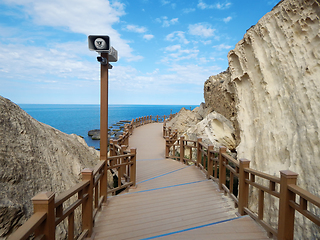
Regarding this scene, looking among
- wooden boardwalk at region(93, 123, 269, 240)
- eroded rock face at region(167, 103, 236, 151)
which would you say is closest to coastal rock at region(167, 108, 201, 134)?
eroded rock face at region(167, 103, 236, 151)

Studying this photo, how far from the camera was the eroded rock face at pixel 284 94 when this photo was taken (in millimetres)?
4379

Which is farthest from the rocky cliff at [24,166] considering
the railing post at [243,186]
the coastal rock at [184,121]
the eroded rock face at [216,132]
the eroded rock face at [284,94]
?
the coastal rock at [184,121]

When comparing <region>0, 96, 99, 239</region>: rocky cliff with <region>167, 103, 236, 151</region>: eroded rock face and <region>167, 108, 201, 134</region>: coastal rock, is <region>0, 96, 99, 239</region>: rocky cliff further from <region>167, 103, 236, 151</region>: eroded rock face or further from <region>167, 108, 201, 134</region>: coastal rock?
<region>167, 108, 201, 134</region>: coastal rock

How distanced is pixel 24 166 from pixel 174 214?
2978 millimetres

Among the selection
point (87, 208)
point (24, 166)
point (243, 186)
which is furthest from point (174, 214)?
point (24, 166)

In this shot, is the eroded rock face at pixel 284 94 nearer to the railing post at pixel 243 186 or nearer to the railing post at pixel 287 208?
the railing post at pixel 243 186

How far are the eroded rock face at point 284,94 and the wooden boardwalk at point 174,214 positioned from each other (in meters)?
1.45

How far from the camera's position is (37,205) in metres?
1.88

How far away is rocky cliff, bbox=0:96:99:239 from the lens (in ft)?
10.1

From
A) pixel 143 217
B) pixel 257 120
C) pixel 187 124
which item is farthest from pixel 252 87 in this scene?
pixel 187 124

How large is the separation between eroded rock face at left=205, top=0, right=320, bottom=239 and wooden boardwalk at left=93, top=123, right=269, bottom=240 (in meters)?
1.45

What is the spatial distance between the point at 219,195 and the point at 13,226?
4044mm

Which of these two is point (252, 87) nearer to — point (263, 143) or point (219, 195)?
point (263, 143)

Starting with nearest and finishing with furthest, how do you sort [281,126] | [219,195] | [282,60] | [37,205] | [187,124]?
[37,205]
[219,195]
[281,126]
[282,60]
[187,124]
